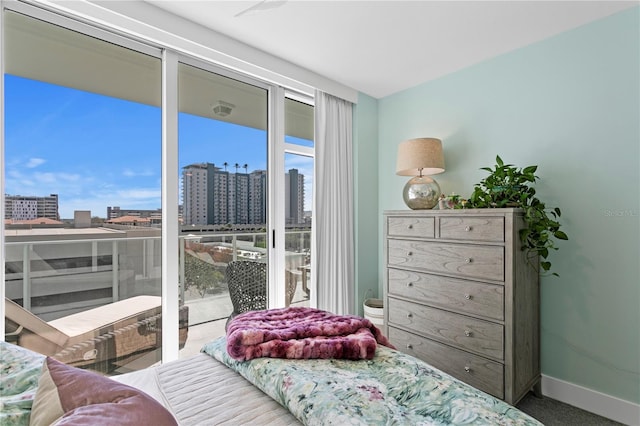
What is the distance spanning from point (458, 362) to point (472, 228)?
2.98 ft

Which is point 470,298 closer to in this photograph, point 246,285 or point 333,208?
point 333,208

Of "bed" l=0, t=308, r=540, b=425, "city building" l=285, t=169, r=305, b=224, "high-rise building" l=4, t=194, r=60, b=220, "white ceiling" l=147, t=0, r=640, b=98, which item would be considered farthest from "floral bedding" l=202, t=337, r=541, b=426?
"city building" l=285, t=169, r=305, b=224

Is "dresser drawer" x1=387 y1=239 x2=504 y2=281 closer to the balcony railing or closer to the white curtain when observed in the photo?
the white curtain

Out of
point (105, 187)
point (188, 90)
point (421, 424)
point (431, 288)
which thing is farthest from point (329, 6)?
point (421, 424)

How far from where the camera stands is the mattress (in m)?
1.04

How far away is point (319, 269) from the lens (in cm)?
291

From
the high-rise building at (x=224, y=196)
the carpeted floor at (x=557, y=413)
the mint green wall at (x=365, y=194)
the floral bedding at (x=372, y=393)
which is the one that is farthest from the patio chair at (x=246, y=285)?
the carpeted floor at (x=557, y=413)

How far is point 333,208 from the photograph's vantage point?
2996 mm

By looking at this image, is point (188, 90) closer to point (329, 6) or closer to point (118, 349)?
point (329, 6)

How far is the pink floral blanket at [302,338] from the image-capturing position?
1.34 m

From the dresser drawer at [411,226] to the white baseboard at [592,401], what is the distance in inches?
51.0

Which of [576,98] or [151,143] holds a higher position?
[576,98]

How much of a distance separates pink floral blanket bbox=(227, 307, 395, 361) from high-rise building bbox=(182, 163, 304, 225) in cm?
110

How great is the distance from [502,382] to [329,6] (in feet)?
8.18
